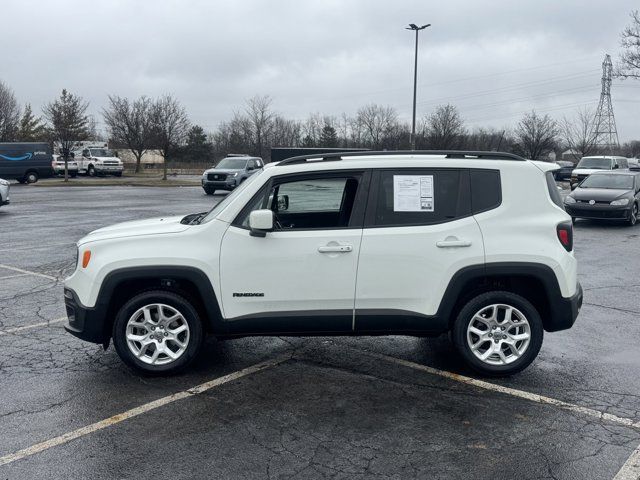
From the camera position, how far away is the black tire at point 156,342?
509cm

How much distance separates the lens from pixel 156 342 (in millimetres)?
5148

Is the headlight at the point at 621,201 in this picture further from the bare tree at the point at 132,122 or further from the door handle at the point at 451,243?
the bare tree at the point at 132,122

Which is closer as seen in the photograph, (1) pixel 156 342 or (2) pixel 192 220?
(1) pixel 156 342

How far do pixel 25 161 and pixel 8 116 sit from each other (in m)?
27.6

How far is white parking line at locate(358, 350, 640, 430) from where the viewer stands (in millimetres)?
4414

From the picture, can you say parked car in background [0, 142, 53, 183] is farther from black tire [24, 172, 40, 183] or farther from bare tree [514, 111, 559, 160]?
bare tree [514, 111, 559, 160]

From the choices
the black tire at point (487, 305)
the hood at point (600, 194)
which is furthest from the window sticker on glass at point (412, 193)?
the hood at point (600, 194)

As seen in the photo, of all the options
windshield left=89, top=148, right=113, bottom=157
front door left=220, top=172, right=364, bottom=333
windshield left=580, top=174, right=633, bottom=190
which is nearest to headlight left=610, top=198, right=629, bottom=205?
windshield left=580, top=174, right=633, bottom=190

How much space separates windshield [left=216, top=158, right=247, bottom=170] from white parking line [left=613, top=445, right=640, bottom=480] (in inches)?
1060

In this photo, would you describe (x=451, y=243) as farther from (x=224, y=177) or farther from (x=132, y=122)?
(x=132, y=122)

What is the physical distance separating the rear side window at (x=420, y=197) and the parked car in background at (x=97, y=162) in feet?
145

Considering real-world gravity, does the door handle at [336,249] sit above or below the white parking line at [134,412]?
above

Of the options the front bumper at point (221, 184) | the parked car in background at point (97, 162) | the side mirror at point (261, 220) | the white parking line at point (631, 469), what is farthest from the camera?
the parked car in background at point (97, 162)

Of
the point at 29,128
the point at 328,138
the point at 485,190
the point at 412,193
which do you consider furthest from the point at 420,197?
the point at 29,128
